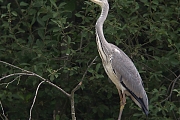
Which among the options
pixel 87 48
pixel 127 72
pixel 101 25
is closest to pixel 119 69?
pixel 127 72

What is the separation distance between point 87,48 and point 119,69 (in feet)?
2.23

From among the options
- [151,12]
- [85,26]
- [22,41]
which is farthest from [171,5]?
[22,41]

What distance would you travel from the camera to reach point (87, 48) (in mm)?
5145

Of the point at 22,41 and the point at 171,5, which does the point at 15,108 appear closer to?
the point at 22,41

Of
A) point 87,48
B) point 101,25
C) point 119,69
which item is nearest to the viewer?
point 101,25

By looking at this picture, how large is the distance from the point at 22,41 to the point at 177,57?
1.57 meters

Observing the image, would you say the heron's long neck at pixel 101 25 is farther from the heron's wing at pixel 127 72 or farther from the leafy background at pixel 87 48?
the leafy background at pixel 87 48

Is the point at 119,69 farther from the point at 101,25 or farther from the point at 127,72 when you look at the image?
the point at 101,25

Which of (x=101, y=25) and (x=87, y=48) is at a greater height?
(x=101, y=25)

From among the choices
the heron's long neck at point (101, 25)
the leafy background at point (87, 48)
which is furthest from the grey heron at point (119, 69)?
the leafy background at point (87, 48)

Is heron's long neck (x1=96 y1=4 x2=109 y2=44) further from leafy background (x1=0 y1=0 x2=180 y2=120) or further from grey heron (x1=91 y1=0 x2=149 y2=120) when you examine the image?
leafy background (x1=0 y1=0 x2=180 y2=120)

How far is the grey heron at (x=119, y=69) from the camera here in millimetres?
4406

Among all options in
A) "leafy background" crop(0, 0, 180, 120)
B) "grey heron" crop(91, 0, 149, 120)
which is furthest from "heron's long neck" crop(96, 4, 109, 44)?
"leafy background" crop(0, 0, 180, 120)

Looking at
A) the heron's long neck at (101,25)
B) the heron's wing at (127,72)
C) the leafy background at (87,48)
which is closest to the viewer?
the heron's long neck at (101,25)
